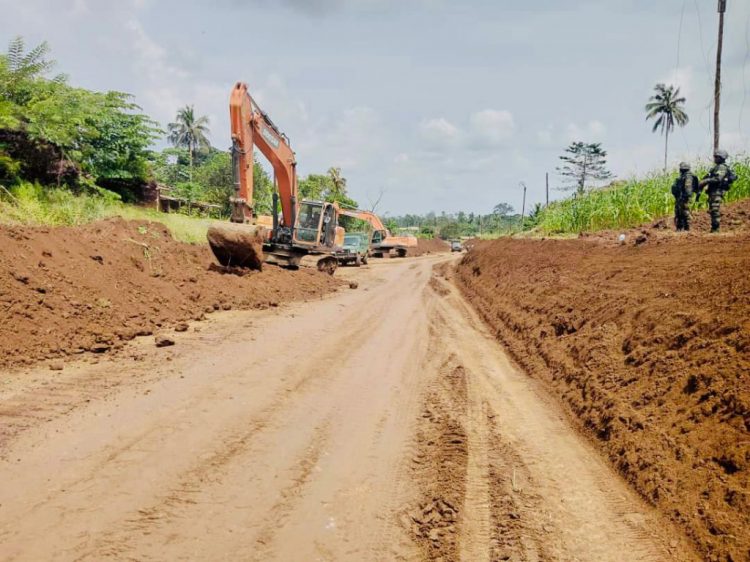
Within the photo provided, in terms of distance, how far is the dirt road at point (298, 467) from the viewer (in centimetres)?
354

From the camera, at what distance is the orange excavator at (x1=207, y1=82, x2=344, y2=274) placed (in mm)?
14180

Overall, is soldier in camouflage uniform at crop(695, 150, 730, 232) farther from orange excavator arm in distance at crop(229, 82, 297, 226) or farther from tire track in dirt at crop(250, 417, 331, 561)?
tire track in dirt at crop(250, 417, 331, 561)

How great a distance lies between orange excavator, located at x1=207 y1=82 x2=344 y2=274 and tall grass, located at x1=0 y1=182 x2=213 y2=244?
311 cm

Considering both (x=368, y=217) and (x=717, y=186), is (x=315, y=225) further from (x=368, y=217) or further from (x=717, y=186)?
→ (x=368, y=217)

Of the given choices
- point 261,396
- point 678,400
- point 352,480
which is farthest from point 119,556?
point 678,400

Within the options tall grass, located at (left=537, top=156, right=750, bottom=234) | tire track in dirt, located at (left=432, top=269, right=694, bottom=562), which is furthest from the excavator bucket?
tall grass, located at (left=537, top=156, right=750, bottom=234)

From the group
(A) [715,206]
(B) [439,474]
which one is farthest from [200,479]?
(A) [715,206]

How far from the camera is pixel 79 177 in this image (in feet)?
60.0

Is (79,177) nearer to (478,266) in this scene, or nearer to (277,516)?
(478,266)

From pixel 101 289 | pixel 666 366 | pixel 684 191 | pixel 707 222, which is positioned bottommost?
pixel 666 366

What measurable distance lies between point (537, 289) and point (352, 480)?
328 inches

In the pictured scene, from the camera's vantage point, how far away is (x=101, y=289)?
9383mm

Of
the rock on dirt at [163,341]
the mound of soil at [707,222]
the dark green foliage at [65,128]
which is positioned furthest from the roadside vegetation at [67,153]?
the mound of soil at [707,222]

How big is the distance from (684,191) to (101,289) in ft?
45.7
